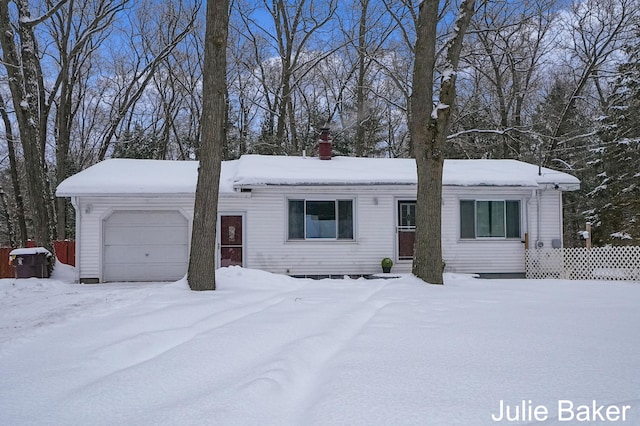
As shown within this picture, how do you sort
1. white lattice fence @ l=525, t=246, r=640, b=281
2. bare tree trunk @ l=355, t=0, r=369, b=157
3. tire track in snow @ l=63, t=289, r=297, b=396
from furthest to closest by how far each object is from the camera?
1. bare tree trunk @ l=355, t=0, r=369, b=157
2. white lattice fence @ l=525, t=246, r=640, b=281
3. tire track in snow @ l=63, t=289, r=297, b=396

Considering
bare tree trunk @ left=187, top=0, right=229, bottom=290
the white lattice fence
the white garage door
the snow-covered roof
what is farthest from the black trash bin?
the white lattice fence

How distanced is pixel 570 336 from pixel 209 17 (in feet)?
24.3

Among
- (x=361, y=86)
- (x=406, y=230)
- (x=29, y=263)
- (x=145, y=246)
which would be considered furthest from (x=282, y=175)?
(x=361, y=86)

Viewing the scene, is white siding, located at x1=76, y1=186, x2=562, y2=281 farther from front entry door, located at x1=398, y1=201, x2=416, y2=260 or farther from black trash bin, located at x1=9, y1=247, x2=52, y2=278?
black trash bin, located at x1=9, y1=247, x2=52, y2=278

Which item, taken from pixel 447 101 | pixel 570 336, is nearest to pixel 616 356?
pixel 570 336

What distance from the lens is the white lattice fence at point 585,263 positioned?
12.3 meters

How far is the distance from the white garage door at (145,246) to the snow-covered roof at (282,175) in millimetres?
856

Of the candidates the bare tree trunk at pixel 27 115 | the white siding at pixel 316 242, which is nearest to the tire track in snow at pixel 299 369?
the white siding at pixel 316 242

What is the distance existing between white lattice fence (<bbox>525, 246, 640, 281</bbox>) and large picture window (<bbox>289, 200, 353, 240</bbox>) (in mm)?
4962

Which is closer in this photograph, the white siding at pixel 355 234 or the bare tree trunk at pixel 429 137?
the bare tree trunk at pixel 429 137

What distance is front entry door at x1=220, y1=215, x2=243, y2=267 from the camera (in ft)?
42.8

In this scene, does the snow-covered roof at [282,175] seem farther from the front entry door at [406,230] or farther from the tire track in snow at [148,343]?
the tire track in snow at [148,343]

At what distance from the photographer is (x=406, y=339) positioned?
4590 millimetres

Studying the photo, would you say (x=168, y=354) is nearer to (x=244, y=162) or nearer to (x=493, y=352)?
(x=493, y=352)
